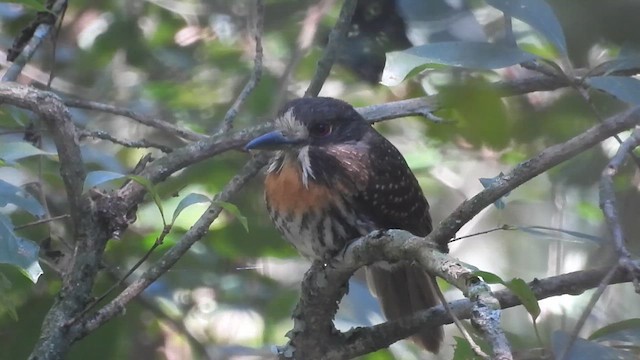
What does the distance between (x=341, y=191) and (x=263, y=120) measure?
774 millimetres

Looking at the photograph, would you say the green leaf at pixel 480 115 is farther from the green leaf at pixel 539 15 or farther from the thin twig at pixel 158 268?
the thin twig at pixel 158 268

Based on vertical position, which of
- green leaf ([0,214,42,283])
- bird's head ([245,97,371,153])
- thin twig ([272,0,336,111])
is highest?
thin twig ([272,0,336,111])

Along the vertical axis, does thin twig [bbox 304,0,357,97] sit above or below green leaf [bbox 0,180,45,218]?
above

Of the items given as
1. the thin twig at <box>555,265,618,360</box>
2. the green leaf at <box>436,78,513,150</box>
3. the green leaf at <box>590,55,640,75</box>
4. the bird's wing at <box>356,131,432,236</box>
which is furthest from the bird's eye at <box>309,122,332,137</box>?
the green leaf at <box>436,78,513,150</box>

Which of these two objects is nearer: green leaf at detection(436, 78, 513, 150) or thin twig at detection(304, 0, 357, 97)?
green leaf at detection(436, 78, 513, 150)

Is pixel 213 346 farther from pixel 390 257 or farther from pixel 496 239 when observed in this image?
pixel 390 257

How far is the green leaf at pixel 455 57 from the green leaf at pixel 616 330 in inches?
18.0

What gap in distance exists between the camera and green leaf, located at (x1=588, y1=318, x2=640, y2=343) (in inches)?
63.0

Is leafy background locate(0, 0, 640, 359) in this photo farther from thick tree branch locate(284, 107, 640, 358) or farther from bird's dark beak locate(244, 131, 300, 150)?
bird's dark beak locate(244, 131, 300, 150)

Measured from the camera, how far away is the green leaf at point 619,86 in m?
1.49

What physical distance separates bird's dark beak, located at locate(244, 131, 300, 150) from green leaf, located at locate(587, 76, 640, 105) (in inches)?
37.0

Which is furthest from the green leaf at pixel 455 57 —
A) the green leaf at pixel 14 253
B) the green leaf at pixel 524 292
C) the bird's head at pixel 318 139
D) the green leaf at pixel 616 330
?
the bird's head at pixel 318 139

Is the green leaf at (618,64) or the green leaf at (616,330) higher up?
the green leaf at (618,64)

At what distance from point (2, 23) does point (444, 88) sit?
2.53 metres
